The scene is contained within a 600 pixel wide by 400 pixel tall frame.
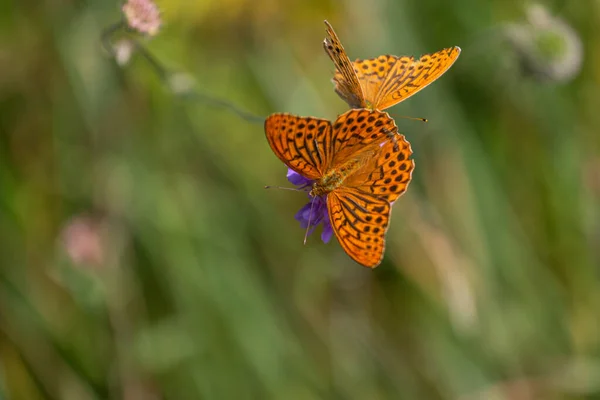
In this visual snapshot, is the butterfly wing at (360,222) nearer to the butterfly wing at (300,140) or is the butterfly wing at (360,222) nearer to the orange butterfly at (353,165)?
the orange butterfly at (353,165)

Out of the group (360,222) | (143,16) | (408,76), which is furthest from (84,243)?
(408,76)

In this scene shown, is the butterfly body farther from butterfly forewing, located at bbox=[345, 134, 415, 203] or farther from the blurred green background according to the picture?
the blurred green background

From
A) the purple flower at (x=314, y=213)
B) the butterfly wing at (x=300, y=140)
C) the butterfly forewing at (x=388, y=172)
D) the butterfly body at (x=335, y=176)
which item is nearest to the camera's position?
the butterfly wing at (x=300, y=140)

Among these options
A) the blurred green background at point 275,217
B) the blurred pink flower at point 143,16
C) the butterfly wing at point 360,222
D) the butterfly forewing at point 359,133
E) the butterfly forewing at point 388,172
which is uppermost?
the blurred pink flower at point 143,16

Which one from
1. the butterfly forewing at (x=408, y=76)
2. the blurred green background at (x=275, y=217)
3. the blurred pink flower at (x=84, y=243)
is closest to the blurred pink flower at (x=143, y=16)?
the blurred green background at (x=275, y=217)

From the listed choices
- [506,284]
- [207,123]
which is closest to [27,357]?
[207,123]

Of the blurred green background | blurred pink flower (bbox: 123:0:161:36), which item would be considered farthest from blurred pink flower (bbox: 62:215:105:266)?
blurred pink flower (bbox: 123:0:161:36)

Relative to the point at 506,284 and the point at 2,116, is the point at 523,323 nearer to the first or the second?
the point at 506,284
